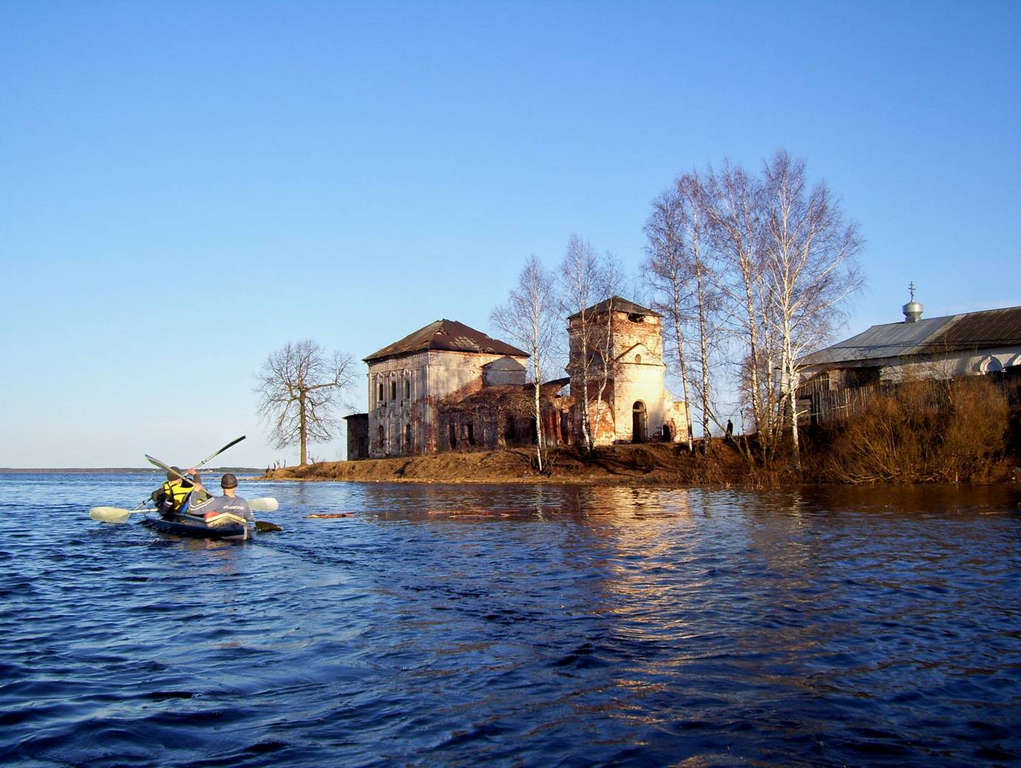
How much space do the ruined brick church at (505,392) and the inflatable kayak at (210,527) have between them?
2285cm

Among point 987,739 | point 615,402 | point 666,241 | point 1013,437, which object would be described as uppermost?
point 666,241

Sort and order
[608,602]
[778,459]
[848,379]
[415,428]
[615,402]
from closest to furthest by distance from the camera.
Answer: [608,602], [778,459], [848,379], [615,402], [415,428]

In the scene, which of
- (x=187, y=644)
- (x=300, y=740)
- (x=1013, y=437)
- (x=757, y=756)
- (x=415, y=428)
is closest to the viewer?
(x=757, y=756)

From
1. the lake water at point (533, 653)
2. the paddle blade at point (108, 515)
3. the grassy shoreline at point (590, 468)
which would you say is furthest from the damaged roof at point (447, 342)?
the lake water at point (533, 653)

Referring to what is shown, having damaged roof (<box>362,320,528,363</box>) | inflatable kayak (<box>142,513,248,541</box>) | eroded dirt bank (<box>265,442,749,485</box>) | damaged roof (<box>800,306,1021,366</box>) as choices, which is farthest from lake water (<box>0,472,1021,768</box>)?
damaged roof (<box>362,320,528,363</box>)

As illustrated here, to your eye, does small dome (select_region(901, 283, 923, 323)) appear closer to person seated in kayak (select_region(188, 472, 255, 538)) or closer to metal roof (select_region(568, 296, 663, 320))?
metal roof (select_region(568, 296, 663, 320))

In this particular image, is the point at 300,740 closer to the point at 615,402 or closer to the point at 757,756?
the point at 757,756

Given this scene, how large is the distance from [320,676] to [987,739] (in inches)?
197

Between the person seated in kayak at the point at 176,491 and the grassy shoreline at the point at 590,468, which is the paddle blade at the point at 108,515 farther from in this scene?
the grassy shoreline at the point at 590,468

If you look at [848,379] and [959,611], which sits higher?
[848,379]

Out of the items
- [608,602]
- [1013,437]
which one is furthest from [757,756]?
[1013,437]

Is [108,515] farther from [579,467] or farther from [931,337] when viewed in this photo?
[931,337]

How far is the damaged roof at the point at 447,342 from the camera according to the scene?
2297 inches

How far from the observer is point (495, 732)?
5.52 metres
